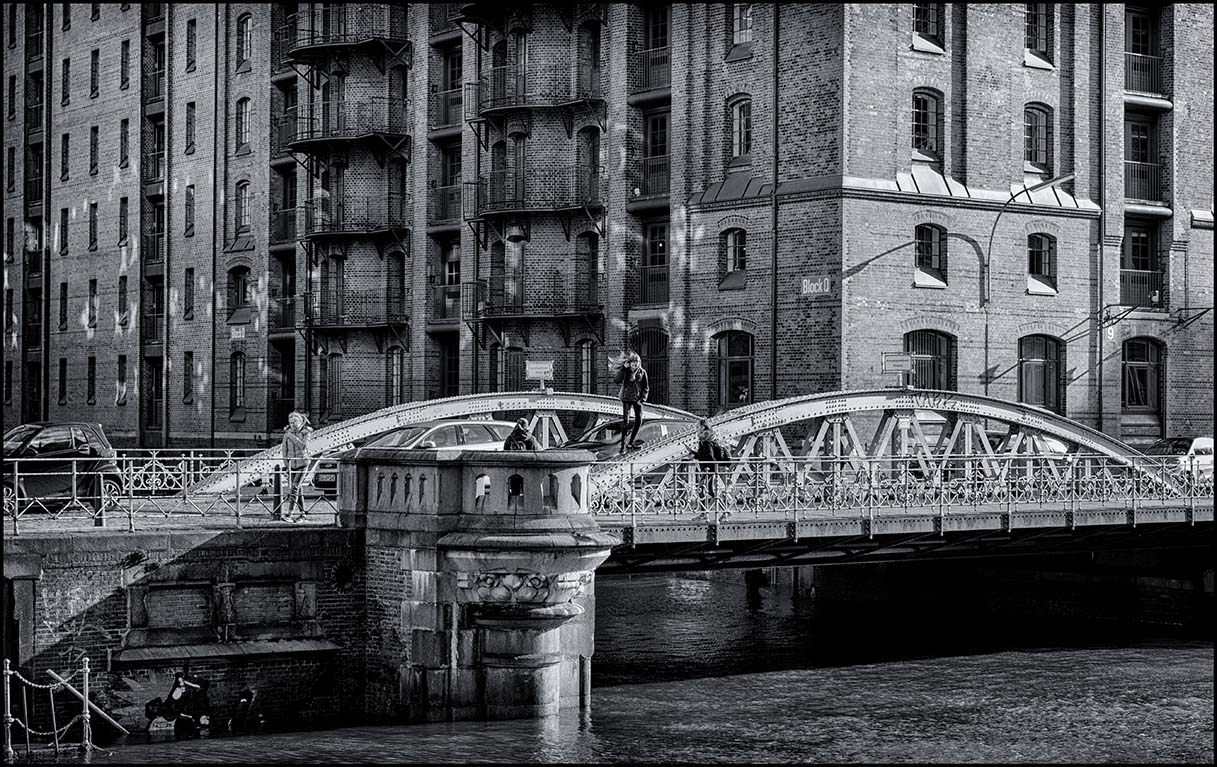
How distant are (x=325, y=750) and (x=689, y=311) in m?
18.9

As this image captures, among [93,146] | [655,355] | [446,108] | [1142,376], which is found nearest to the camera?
[655,355]

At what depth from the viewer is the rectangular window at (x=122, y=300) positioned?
167 ft

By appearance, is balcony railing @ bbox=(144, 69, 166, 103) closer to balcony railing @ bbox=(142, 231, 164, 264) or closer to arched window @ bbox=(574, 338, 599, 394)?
balcony railing @ bbox=(142, 231, 164, 264)

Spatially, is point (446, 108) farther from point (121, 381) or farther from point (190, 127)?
point (121, 381)

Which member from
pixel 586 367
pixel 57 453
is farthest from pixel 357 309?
pixel 57 453

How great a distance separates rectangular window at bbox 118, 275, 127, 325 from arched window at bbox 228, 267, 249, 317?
5588 millimetres

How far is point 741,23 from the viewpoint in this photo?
33.9 m

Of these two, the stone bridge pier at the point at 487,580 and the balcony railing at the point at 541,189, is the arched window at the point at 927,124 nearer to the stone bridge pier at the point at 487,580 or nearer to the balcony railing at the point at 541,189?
the balcony railing at the point at 541,189

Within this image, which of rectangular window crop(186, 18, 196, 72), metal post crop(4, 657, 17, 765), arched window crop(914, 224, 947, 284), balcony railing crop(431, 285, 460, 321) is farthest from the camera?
rectangular window crop(186, 18, 196, 72)

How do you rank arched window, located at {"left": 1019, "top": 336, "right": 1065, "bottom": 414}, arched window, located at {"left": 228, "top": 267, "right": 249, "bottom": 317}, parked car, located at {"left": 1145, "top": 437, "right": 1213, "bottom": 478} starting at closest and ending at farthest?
parked car, located at {"left": 1145, "top": 437, "right": 1213, "bottom": 478}
arched window, located at {"left": 1019, "top": 336, "right": 1065, "bottom": 414}
arched window, located at {"left": 228, "top": 267, "right": 249, "bottom": 317}

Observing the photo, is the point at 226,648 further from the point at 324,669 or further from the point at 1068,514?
the point at 1068,514

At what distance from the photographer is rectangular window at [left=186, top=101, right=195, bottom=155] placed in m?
48.1

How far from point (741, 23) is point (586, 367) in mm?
8275

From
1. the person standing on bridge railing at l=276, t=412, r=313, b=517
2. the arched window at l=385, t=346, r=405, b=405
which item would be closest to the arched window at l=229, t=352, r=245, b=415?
the arched window at l=385, t=346, r=405, b=405
